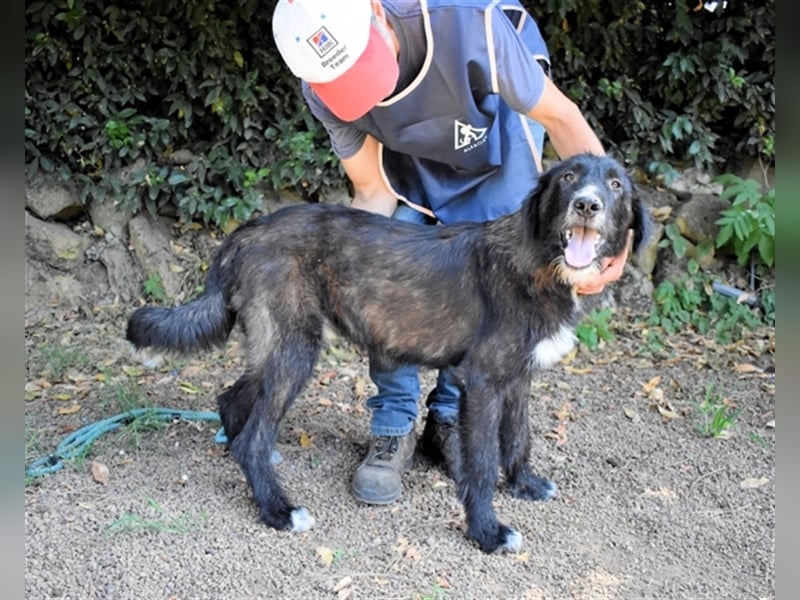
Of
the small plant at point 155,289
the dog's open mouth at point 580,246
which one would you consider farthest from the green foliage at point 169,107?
the dog's open mouth at point 580,246

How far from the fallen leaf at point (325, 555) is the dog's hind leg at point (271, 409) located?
0.20m

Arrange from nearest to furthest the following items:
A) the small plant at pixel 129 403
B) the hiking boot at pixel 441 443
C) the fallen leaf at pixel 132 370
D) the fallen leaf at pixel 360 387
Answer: the hiking boot at pixel 441 443, the small plant at pixel 129 403, the fallen leaf at pixel 360 387, the fallen leaf at pixel 132 370

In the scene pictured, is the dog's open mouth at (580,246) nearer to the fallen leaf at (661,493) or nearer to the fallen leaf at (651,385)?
the fallen leaf at (661,493)

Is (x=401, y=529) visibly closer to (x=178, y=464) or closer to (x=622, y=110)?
(x=178, y=464)

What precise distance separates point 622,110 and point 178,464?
463 cm

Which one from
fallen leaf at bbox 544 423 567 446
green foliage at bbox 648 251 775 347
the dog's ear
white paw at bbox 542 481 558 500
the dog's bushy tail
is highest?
the dog's ear

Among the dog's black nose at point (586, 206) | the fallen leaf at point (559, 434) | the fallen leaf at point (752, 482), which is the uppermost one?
the dog's black nose at point (586, 206)

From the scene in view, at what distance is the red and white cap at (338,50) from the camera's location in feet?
9.80

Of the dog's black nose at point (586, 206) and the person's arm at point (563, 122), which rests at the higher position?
the person's arm at point (563, 122)

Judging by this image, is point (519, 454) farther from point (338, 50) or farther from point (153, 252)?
point (153, 252)

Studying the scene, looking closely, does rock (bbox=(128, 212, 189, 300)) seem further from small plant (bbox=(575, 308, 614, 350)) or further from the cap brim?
the cap brim

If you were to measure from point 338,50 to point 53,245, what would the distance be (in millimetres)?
4137

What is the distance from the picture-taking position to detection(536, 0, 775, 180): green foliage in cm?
655

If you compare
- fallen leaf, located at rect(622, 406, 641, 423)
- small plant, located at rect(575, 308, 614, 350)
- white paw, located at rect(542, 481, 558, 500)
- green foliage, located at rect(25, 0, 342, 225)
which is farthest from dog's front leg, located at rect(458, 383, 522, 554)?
green foliage, located at rect(25, 0, 342, 225)
